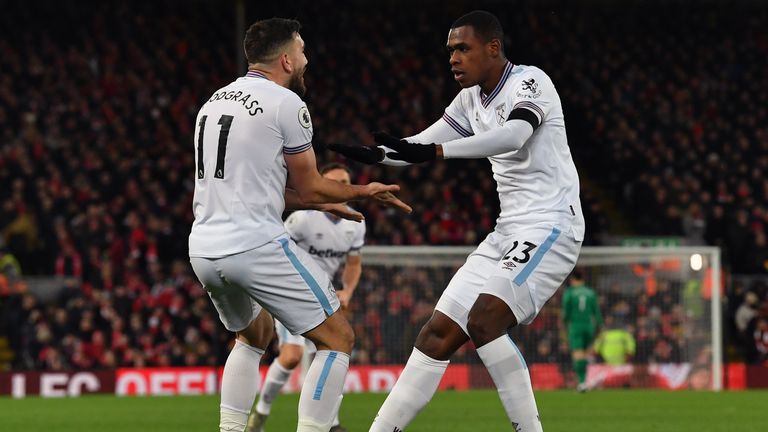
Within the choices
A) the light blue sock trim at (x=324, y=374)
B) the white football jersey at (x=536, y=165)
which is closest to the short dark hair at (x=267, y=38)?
the white football jersey at (x=536, y=165)

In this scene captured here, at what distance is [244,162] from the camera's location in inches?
227

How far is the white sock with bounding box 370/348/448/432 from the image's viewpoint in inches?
237

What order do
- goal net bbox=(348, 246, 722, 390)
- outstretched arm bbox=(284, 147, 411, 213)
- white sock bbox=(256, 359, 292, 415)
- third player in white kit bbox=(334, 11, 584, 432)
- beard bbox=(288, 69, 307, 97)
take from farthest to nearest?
goal net bbox=(348, 246, 722, 390), white sock bbox=(256, 359, 292, 415), beard bbox=(288, 69, 307, 97), third player in white kit bbox=(334, 11, 584, 432), outstretched arm bbox=(284, 147, 411, 213)

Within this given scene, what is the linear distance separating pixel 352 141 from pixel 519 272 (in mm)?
18401

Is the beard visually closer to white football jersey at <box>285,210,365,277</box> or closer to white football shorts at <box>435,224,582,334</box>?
white football shorts at <box>435,224,582,334</box>

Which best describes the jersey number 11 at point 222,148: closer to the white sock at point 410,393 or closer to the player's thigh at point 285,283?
the player's thigh at point 285,283

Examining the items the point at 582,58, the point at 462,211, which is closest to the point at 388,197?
the point at 462,211

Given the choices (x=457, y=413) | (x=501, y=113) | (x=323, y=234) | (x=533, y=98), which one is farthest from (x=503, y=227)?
(x=457, y=413)

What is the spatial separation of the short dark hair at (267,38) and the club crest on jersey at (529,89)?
1.17 metres

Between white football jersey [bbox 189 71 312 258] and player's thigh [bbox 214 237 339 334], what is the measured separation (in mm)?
60

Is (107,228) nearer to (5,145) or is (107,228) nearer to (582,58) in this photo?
(5,145)

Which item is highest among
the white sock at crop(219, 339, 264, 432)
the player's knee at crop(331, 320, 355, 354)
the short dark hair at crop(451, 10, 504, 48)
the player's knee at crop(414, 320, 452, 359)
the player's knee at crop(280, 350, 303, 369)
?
the short dark hair at crop(451, 10, 504, 48)

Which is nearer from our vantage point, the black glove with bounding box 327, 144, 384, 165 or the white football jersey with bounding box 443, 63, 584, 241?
the black glove with bounding box 327, 144, 384, 165

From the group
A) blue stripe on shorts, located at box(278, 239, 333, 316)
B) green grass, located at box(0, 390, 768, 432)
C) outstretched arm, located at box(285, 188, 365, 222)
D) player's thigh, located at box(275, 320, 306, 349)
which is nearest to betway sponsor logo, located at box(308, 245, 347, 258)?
player's thigh, located at box(275, 320, 306, 349)
